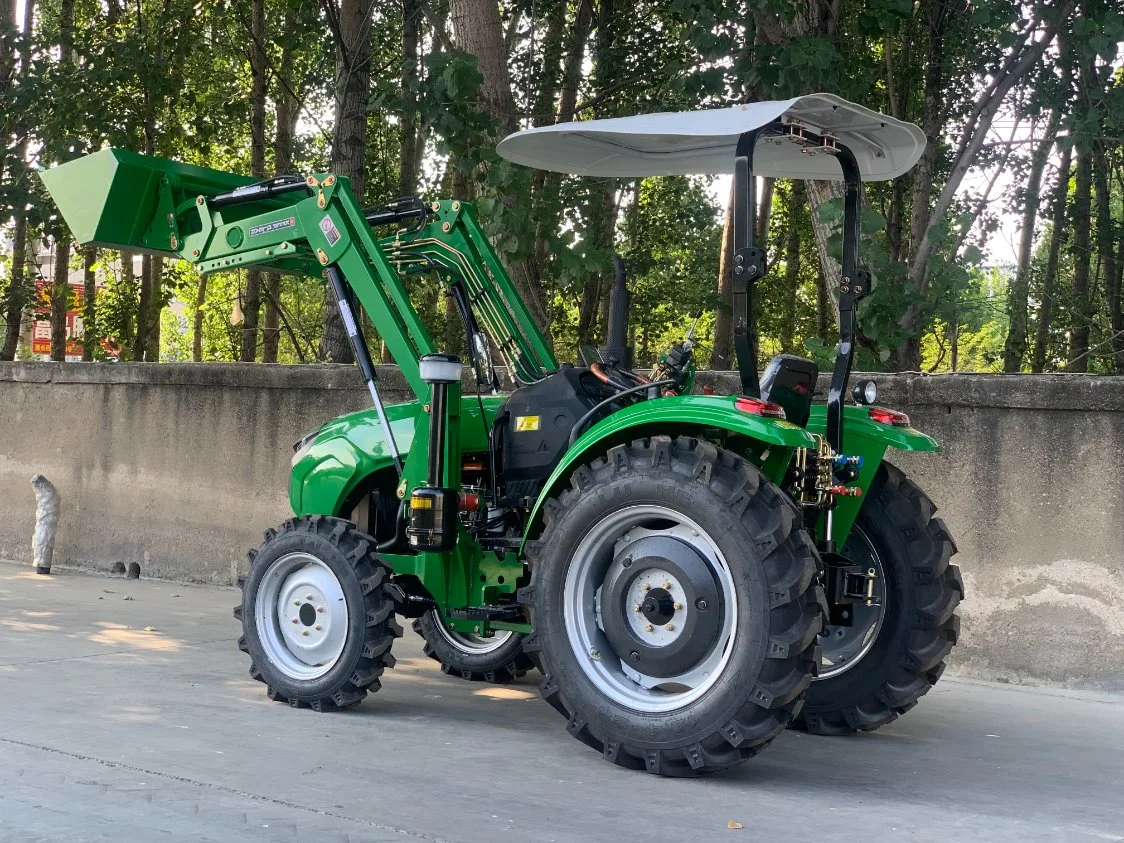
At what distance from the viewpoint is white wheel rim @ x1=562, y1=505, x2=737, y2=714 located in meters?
4.94

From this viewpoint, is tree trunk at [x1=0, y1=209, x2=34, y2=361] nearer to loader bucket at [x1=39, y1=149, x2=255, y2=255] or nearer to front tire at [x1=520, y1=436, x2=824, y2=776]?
loader bucket at [x1=39, y1=149, x2=255, y2=255]

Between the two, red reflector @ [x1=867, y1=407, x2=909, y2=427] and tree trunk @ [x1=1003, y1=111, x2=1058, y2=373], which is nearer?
red reflector @ [x1=867, y1=407, x2=909, y2=427]

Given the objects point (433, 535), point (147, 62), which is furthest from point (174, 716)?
point (147, 62)

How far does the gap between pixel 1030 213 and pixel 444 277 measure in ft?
34.0

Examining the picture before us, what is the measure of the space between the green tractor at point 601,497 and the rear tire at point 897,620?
0.04 feet

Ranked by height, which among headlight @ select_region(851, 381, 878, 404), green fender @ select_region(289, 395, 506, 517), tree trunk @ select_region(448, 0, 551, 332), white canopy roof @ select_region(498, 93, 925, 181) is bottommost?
green fender @ select_region(289, 395, 506, 517)

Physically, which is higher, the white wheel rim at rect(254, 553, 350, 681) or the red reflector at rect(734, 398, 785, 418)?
the red reflector at rect(734, 398, 785, 418)

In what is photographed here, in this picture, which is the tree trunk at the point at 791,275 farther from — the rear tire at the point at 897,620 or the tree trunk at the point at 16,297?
the rear tire at the point at 897,620

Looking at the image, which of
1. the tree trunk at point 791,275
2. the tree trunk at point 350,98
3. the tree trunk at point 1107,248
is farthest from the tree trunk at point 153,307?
the tree trunk at point 1107,248

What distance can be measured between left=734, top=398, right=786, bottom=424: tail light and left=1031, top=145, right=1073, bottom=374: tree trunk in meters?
10.7

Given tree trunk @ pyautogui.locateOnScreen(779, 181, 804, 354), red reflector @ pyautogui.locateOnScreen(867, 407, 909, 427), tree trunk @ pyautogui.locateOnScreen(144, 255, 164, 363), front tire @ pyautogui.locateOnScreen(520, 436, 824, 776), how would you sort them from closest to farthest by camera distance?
front tire @ pyautogui.locateOnScreen(520, 436, 824, 776), red reflector @ pyautogui.locateOnScreen(867, 407, 909, 427), tree trunk @ pyautogui.locateOnScreen(144, 255, 164, 363), tree trunk @ pyautogui.locateOnScreen(779, 181, 804, 354)

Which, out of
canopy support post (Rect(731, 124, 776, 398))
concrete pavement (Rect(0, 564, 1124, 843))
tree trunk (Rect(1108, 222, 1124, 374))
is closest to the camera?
concrete pavement (Rect(0, 564, 1124, 843))

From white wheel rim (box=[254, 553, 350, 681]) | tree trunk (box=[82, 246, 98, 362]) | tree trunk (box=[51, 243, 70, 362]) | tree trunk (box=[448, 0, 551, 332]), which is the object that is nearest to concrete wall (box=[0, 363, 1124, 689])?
tree trunk (box=[448, 0, 551, 332])

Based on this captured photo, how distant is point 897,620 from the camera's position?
5.86m
